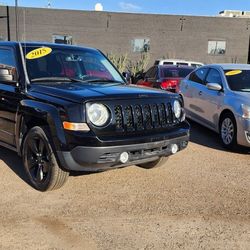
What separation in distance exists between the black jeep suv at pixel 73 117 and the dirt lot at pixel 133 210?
1.20ft

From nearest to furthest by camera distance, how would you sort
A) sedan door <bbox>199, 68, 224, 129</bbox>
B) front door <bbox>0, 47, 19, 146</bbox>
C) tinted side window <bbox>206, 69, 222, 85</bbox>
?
front door <bbox>0, 47, 19, 146</bbox> < sedan door <bbox>199, 68, 224, 129</bbox> < tinted side window <bbox>206, 69, 222, 85</bbox>

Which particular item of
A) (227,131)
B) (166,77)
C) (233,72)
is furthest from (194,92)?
(166,77)

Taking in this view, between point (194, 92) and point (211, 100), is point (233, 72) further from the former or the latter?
point (194, 92)

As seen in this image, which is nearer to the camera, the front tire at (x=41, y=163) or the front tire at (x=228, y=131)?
the front tire at (x=41, y=163)

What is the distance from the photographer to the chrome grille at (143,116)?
16.5 feet

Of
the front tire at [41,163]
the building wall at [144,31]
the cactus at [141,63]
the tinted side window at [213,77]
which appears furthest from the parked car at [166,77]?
the building wall at [144,31]

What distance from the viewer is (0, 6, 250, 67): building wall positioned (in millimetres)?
28594

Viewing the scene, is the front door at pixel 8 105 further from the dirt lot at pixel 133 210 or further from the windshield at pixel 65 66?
the dirt lot at pixel 133 210

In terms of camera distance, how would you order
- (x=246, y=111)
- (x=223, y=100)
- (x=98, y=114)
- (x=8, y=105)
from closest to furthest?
(x=98, y=114) → (x=8, y=105) → (x=246, y=111) → (x=223, y=100)

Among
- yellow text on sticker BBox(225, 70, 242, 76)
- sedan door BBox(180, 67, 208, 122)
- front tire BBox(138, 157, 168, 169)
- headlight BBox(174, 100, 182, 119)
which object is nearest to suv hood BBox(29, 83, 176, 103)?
headlight BBox(174, 100, 182, 119)

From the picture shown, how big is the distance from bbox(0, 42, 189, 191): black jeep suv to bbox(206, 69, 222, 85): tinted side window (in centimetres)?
302

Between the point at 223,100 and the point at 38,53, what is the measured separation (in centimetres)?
368

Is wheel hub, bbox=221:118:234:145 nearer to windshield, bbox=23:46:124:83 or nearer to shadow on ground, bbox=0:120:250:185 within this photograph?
shadow on ground, bbox=0:120:250:185

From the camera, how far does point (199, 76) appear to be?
969 centimetres
